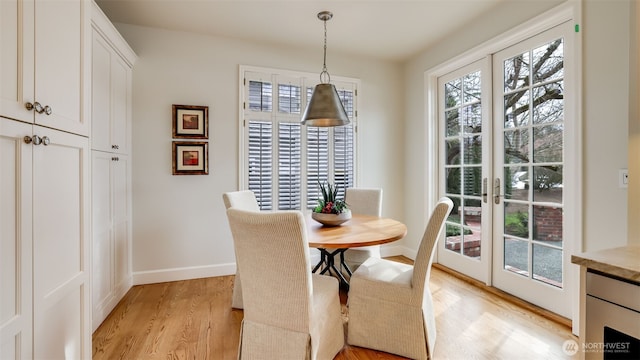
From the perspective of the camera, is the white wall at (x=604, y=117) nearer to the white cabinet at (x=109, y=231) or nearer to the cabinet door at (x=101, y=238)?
the white cabinet at (x=109, y=231)

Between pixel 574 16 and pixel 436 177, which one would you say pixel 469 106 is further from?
pixel 574 16

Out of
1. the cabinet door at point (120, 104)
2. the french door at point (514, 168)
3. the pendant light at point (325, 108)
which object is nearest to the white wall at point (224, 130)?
the cabinet door at point (120, 104)

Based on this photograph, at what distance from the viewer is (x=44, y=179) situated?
3.57 feet

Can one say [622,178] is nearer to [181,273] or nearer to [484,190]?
[484,190]

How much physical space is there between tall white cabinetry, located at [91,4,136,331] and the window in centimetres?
111

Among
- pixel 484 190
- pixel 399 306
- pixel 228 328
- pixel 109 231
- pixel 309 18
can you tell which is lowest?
pixel 228 328

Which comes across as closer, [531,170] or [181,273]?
[531,170]

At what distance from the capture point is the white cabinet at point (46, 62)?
0.93m

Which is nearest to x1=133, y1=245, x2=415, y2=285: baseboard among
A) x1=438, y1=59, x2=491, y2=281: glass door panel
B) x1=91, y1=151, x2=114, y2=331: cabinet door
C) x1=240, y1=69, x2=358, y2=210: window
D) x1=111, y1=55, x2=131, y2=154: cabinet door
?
x1=91, y1=151, x2=114, y2=331: cabinet door

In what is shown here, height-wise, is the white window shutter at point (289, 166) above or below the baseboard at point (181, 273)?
above

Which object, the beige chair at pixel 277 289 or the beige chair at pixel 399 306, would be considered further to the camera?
the beige chair at pixel 399 306

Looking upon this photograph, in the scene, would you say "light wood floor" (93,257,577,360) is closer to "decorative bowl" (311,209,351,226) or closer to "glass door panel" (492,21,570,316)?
"glass door panel" (492,21,570,316)

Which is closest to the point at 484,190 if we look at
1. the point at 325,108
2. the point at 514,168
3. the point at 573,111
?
the point at 514,168

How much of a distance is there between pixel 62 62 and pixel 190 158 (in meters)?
1.92
